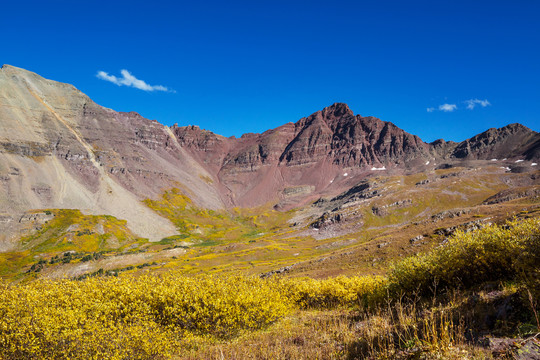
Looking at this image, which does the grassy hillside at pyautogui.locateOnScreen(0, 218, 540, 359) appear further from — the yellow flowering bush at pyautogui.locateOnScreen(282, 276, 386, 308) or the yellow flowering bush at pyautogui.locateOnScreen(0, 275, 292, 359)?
the yellow flowering bush at pyautogui.locateOnScreen(282, 276, 386, 308)

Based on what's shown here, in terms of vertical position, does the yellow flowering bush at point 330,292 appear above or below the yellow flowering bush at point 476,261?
below

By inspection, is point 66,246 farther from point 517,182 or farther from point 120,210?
point 517,182

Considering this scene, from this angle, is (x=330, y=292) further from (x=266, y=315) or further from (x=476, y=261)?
(x=476, y=261)

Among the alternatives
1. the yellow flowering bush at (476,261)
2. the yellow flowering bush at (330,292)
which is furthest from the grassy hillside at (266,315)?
the yellow flowering bush at (330,292)

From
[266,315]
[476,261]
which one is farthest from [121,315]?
[476,261]

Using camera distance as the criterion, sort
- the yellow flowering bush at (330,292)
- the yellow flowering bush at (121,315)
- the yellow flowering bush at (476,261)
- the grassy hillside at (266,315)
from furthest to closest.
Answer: the yellow flowering bush at (330,292)
the yellow flowering bush at (121,315)
the yellow flowering bush at (476,261)
the grassy hillside at (266,315)

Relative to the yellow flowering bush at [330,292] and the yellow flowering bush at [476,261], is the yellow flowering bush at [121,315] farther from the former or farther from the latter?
the yellow flowering bush at [476,261]

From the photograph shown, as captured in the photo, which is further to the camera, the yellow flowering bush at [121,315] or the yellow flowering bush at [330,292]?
the yellow flowering bush at [330,292]

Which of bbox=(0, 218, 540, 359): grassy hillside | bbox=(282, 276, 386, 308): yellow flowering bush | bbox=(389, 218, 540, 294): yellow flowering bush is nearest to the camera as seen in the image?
bbox=(0, 218, 540, 359): grassy hillside

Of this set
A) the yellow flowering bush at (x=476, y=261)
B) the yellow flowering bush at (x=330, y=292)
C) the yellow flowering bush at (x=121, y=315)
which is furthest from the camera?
the yellow flowering bush at (x=330, y=292)

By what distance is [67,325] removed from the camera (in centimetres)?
1355

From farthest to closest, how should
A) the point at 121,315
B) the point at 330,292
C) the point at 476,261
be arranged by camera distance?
the point at 330,292 < the point at 121,315 < the point at 476,261

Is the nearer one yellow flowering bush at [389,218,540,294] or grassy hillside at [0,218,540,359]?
grassy hillside at [0,218,540,359]

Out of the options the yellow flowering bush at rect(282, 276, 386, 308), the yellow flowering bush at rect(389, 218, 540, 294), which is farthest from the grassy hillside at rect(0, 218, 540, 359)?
the yellow flowering bush at rect(282, 276, 386, 308)
